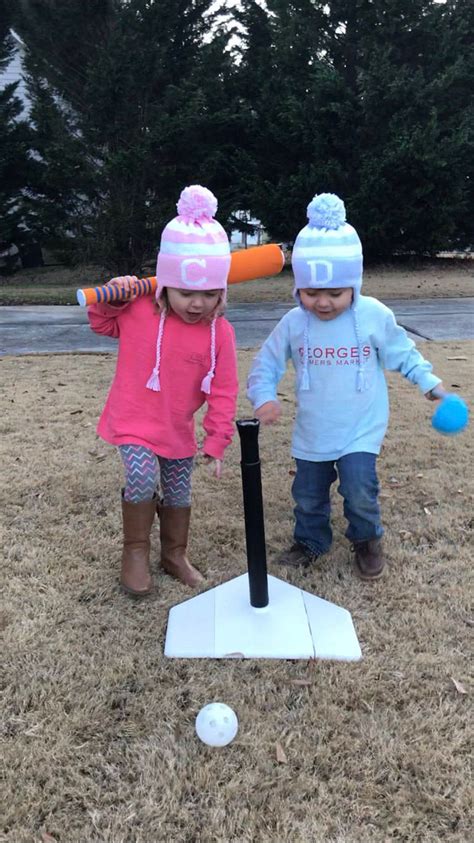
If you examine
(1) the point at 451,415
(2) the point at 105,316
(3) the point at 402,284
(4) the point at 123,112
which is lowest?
(3) the point at 402,284

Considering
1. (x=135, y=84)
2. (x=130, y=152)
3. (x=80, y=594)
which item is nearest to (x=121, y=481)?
→ (x=80, y=594)

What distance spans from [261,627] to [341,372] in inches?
38.6

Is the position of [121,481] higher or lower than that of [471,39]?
lower

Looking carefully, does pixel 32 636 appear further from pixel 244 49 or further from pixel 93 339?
pixel 244 49

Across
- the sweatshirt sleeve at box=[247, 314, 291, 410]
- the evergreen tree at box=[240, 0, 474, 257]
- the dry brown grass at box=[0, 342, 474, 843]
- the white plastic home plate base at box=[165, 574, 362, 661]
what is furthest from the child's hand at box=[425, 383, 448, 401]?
the evergreen tree at box=[240, 0, 474, 257]

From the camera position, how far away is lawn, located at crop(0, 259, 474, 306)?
1287 centimetres

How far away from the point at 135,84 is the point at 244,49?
4063 millimetres

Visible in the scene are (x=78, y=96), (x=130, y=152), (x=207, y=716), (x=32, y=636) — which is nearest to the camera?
(x=207, y=716)

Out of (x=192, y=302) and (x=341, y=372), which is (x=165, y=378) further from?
(x=341, y=372)

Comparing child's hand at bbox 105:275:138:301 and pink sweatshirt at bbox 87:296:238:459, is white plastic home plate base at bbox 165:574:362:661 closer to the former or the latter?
pink sweatshirt at bbox 87:296:238:459

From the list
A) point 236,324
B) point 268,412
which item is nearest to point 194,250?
point 268,412

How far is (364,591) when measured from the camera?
8.72 ft

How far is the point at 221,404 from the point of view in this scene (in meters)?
2.58

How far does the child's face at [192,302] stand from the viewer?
2.41 meters
